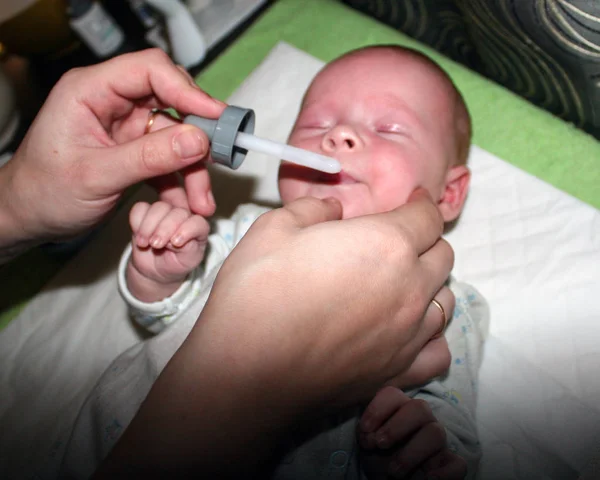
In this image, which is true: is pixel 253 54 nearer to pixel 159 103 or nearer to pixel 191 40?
pixel 191 40

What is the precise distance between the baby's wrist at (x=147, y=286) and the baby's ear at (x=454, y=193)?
604 mm

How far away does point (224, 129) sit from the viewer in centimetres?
82

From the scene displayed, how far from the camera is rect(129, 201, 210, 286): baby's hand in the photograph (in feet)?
2.96

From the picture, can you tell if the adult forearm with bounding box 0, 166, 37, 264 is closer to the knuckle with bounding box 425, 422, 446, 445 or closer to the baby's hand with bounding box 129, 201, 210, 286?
the baby's hand with bounding box 129, 201, 210, 286

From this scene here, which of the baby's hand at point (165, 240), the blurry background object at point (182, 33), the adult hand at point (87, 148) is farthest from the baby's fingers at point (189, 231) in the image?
the blurry background object at point (182, 33)

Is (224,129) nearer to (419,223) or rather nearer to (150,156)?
(150,156)

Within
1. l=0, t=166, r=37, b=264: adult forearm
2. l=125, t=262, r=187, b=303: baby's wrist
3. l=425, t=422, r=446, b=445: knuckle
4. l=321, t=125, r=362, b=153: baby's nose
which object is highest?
l=0, t=166, r=37, b=264: adult forearm

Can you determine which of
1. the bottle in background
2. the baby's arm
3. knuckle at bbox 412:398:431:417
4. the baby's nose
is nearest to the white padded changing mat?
the baby's arm

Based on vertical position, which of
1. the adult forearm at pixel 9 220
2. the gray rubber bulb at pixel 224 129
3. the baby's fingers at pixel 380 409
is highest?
the gray rubber bulb at pixel 224 129

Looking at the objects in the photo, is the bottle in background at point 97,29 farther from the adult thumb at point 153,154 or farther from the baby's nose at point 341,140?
the baby's nose at point 341,140

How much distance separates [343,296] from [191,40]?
1285mm

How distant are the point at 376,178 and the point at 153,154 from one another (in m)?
0.41

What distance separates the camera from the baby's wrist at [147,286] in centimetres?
101

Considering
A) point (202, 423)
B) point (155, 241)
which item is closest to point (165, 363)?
point (155, 241)
